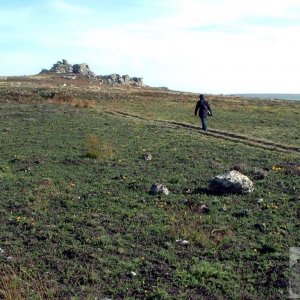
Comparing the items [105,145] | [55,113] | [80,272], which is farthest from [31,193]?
[55,113]

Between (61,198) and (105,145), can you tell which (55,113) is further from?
(61,198)

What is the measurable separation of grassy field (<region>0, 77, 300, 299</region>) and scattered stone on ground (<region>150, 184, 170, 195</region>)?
0.23m

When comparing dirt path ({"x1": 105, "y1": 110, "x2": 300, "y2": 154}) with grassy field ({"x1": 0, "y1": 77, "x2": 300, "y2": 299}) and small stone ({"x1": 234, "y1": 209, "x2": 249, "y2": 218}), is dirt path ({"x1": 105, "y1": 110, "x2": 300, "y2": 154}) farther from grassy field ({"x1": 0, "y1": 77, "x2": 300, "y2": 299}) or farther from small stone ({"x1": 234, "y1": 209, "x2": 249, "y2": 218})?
small stone ({"x1": 234, "y1": 209, "x2": 249, "y2": 218})

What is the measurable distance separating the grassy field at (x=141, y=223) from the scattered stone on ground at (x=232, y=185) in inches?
14.9

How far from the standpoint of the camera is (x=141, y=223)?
46.0 ft

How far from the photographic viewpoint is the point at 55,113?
42.0 meters

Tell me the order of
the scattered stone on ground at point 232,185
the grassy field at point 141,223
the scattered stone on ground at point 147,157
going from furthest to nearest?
the scattered stone on ground at point 147,157
the scattered stone on ground at point 232,185
the grassy field at point 141,223

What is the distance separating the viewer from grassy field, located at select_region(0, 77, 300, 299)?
1063cm

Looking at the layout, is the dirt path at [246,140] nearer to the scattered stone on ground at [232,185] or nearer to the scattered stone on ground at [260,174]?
the scattered stone on ground at [260,174]

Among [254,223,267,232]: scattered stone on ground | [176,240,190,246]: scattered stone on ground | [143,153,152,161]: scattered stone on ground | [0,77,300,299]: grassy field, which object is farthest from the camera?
[143,153,152,161]: scattered stone on ground

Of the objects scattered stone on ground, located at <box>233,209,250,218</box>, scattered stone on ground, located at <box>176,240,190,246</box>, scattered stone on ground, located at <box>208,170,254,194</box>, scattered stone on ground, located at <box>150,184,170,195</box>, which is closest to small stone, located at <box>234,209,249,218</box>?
scattered stone on ground, located at <box>233,209,250,218</box>

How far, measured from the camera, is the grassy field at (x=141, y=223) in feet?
34.9


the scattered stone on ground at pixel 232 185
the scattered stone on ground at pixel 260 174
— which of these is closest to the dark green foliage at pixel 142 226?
the scattered stone on ground at pixel 260 174

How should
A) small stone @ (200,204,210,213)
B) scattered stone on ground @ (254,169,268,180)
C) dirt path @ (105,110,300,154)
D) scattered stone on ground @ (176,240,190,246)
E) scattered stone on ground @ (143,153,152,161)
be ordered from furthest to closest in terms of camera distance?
1. dirt path @ (105,110,300,154)
2. scattered stone on ground @ (143,153,152,161)
3. scattered stone on ground @ (254,169,268,180)
4. small stone @ (200,204,210,213)
5. scattered stone on ground @ (176,240,190,246)
